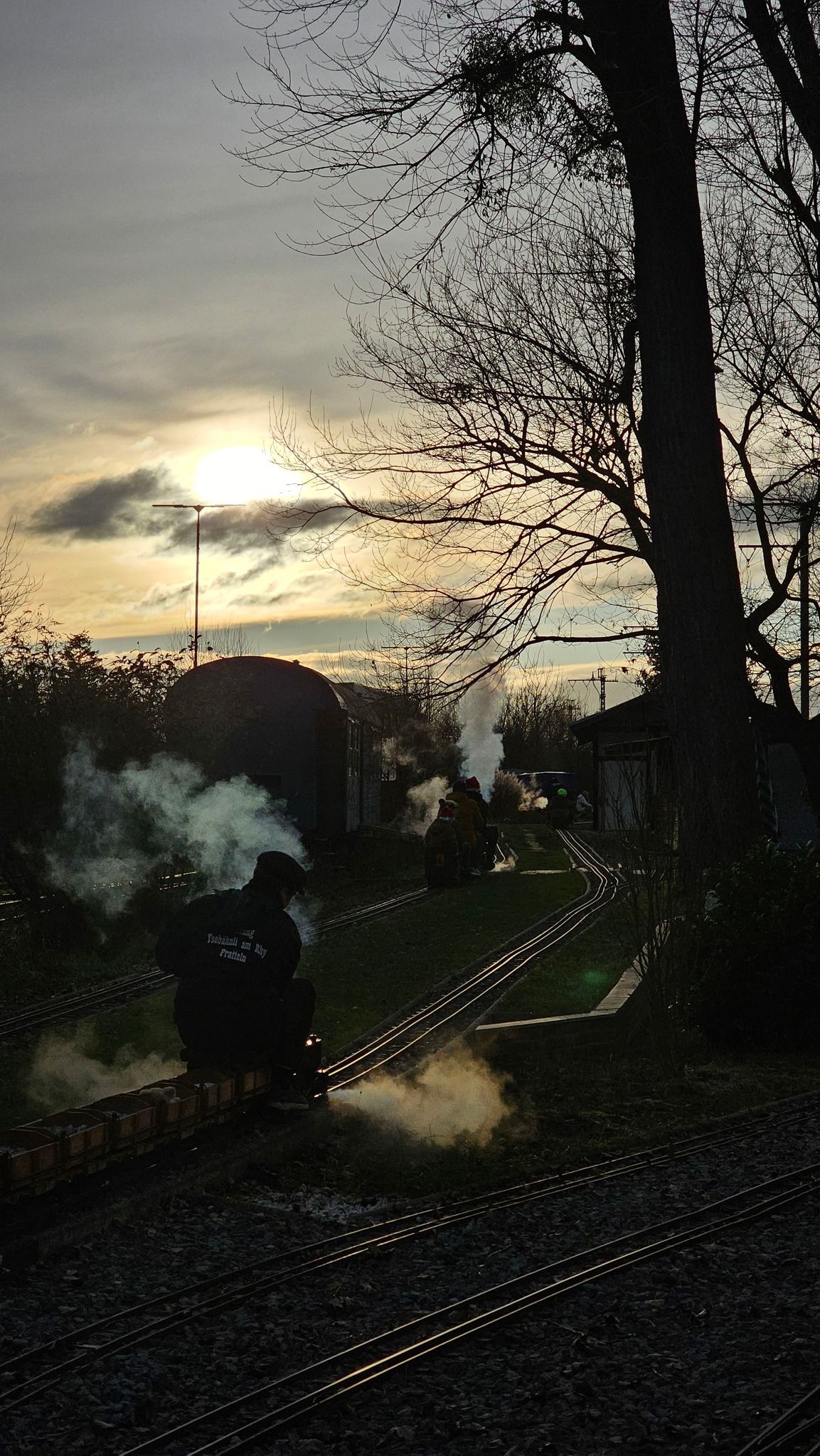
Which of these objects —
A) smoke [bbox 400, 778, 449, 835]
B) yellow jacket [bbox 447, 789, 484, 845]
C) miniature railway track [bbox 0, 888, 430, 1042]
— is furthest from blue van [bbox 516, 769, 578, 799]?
miniature railway track [bbox 0, 888, 430, 1042]

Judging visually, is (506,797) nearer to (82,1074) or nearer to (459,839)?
(459,839)

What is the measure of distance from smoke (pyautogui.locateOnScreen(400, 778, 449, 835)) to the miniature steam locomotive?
34.0m

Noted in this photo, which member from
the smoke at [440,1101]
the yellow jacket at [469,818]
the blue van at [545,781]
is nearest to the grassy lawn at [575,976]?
the smoke at [440,1101]

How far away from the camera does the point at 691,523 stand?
513 inches

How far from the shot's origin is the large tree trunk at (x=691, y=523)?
1291 centimetres

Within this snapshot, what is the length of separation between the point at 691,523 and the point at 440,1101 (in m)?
6.86

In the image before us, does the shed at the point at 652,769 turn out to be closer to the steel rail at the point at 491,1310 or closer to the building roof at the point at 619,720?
the building roof at the point at 619,720

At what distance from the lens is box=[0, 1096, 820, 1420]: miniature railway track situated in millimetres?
4516

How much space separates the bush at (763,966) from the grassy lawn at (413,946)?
325cm

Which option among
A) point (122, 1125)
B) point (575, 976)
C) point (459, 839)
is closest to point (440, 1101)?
point (122, 1125)

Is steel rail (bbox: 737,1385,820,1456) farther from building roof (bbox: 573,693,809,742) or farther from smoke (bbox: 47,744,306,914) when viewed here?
building roof (bbox: 573,693,809,742)

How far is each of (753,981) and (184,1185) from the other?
239 inches

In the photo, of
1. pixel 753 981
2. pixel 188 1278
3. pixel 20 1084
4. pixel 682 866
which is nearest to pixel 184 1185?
pixel 188 1278

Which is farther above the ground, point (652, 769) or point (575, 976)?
point (652, 769)
